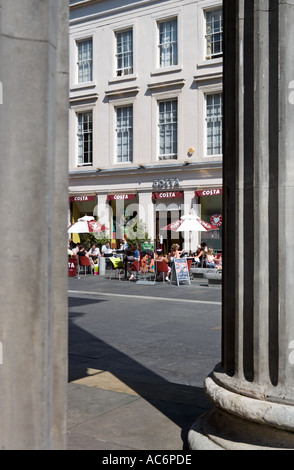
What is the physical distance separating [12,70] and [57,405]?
1614mm

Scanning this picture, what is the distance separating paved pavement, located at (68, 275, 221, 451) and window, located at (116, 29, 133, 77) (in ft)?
65.7

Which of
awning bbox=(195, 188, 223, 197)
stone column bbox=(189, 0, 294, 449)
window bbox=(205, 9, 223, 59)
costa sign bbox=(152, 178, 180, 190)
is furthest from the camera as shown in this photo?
costa sign bbox=(152, 178, 180, 190)

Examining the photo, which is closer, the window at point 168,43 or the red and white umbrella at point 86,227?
the red and white umbrella at point 86,227

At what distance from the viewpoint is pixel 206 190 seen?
28.0 m

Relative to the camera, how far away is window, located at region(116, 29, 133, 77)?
3039 cm

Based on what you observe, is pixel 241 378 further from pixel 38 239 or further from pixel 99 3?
pixel 99 3

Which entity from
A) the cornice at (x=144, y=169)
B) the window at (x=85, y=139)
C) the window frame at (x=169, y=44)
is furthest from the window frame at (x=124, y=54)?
the cornice at (x=144, y=169)

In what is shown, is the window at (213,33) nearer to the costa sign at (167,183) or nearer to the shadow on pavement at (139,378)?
the costa sign at (167,183)

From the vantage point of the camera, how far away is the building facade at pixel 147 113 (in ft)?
91.4

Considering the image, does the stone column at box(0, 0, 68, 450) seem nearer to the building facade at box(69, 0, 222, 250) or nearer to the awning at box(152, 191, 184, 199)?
the building facade at box(69, 0, 222, 250)

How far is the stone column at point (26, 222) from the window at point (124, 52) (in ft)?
95.8

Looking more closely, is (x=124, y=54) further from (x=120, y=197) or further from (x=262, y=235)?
(x=262, y=235)

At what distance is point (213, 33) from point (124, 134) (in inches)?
287

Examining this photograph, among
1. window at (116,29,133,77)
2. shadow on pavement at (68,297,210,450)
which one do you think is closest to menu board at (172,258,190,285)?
shadow on pavement at (68,297,210,450)
